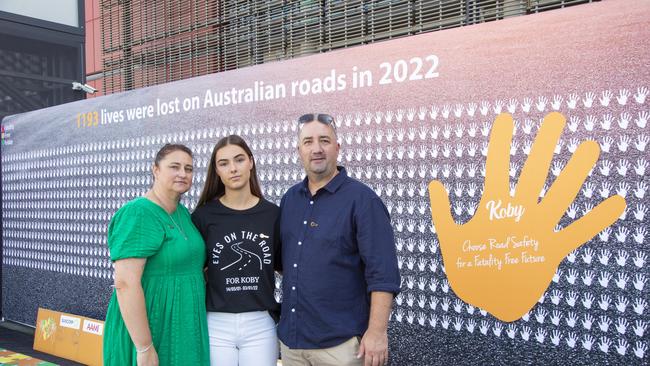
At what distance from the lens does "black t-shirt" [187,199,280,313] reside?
7.00 feet

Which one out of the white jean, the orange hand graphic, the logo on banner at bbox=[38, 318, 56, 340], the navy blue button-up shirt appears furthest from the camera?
the logo on banner at bbox=[38, 318, 56, 340]

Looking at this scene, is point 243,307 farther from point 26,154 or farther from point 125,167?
point 26,154

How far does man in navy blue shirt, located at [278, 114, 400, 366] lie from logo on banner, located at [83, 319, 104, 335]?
112 inches

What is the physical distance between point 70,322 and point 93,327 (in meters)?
0.34

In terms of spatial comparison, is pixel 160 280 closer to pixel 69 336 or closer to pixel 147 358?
pixel 147 358

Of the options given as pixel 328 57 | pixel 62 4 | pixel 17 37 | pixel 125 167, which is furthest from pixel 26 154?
pixel 328 57

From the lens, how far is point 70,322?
4746mm

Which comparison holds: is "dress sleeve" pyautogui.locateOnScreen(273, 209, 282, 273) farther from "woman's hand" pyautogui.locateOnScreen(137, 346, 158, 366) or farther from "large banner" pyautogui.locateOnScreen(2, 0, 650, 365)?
"large banner" pyautogui.locateOnScreen(2, 0, 650, 365)

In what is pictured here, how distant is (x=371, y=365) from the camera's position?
6.56 ft

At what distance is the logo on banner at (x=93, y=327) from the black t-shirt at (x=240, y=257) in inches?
106

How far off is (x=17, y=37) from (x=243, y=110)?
448cm

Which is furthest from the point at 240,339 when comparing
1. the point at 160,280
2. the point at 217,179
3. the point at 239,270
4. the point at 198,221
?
the point at 217,179

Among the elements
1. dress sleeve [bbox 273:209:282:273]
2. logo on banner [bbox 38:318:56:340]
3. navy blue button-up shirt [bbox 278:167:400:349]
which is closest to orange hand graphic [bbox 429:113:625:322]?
navy blue button-up shirt [bbox 278:167:400:349]

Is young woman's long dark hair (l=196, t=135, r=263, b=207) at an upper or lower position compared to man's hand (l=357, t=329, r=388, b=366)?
upper
